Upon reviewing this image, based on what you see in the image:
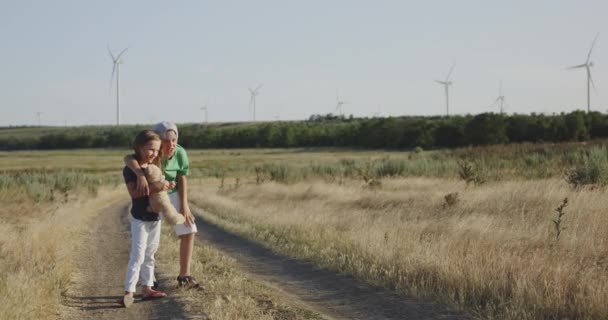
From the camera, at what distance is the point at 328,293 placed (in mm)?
9711

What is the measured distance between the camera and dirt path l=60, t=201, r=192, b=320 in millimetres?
8086

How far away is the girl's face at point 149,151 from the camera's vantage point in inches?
329

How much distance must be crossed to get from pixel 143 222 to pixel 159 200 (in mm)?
421

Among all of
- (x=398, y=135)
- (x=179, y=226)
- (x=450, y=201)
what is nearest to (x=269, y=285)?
(x=179, y=226)

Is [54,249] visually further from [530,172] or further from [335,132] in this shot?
[335,132]

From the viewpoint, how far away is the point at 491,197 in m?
18.2

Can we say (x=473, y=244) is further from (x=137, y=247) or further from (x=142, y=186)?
(x=142, y=186)

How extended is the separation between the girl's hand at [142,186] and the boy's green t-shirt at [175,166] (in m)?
0.59

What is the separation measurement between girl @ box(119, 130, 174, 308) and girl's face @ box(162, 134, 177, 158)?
0.14 m

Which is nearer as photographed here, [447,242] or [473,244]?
[473,244]

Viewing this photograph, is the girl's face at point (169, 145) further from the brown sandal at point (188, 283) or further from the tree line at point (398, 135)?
the tree line at point (398, 135)

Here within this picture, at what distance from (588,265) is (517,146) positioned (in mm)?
32335

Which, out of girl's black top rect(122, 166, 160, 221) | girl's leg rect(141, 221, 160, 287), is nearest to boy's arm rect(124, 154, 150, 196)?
girl's black top rect(122, 166, 160, 221)

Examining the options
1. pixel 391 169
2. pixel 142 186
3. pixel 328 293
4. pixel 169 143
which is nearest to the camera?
pixel 142 186
